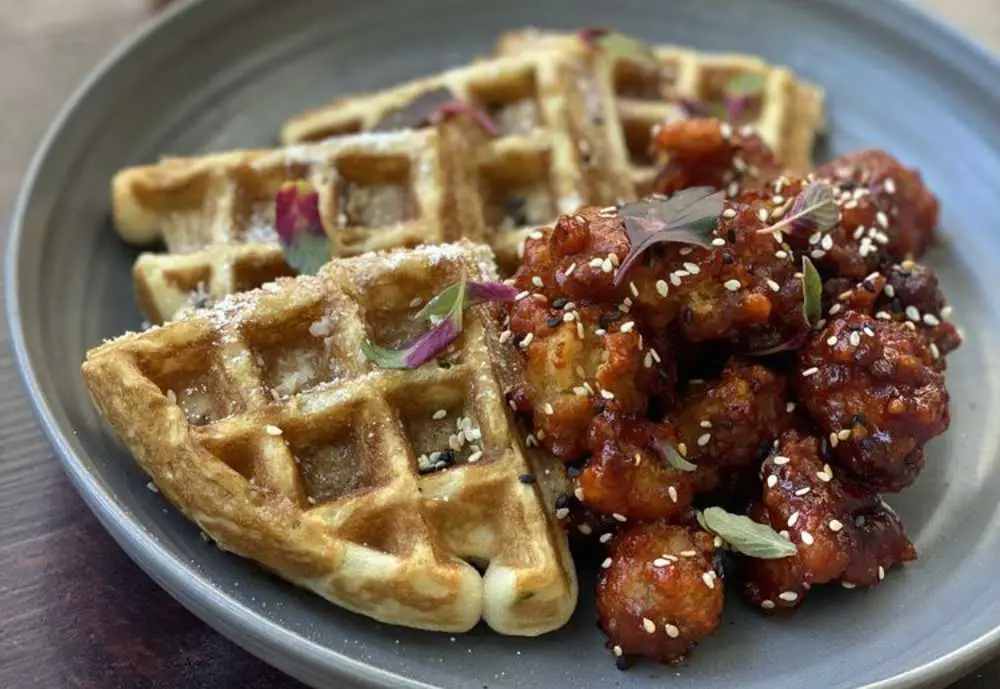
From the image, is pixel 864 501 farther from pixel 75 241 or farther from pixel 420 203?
pixel 75 241

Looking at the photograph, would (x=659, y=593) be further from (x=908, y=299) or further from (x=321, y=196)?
(x=321, y=196)

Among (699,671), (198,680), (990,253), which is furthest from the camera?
(990,253)

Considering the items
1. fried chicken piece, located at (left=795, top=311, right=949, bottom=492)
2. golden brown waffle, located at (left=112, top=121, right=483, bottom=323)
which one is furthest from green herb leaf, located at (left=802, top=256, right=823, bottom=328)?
golden brown waffle, located at (left=112, top=121, right=483, bottom=323)

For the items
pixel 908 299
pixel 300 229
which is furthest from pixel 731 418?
pixel 300 229

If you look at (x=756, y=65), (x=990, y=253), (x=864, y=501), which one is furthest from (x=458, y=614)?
(x=756, y=65)

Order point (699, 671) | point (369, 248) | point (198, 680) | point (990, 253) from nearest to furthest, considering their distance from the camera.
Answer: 1. point (699, 671)
2. point (198, 680)
3. point (369, 248)
4. point (990, 253)

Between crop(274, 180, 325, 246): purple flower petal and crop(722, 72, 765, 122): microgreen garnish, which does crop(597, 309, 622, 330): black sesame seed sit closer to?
crop(274, 180, 325, 246): purple flower petal

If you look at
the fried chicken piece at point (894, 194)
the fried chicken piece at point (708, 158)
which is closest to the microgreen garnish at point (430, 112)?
the fried chicken piece at point (708, 158)

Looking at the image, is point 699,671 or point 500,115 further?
point 500,115
